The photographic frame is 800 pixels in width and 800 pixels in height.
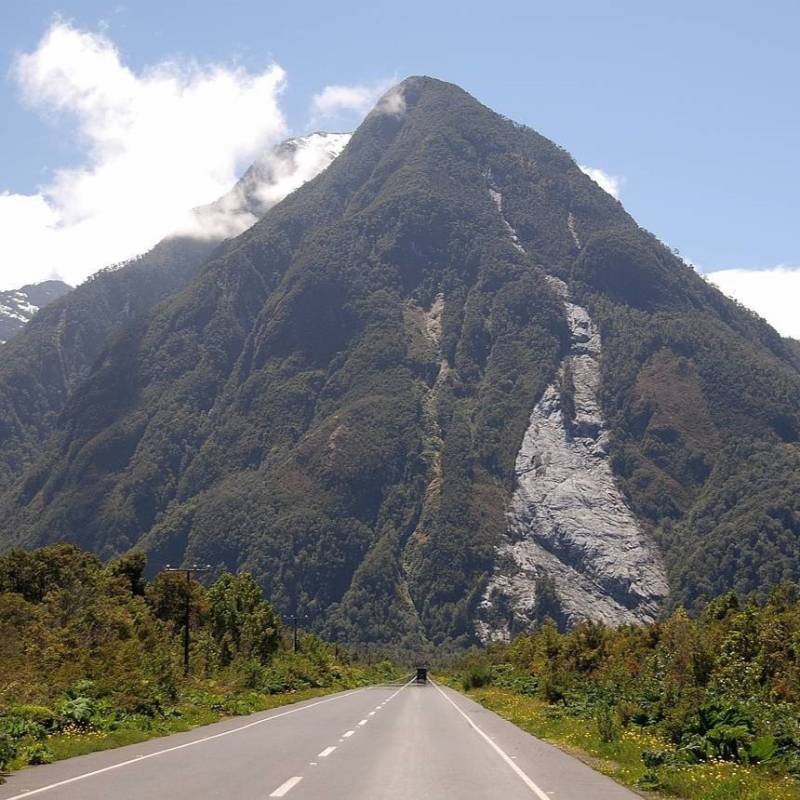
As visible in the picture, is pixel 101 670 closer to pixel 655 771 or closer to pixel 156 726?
pixel 156 726

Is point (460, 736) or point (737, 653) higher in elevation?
point (737, 653)

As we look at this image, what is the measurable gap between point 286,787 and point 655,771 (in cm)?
750

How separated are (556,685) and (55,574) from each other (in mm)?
36812

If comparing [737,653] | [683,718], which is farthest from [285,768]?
[737,653]

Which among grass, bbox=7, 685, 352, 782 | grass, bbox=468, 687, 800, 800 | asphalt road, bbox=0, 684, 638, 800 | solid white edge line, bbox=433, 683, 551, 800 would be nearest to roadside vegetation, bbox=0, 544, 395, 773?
grass, bbox=7, 685, 352, 782

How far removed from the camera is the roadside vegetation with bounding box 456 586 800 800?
17.7 m

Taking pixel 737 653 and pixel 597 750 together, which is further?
pixel 737 653

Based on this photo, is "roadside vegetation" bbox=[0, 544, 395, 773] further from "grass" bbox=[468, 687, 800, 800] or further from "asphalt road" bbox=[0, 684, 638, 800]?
"grass" bbox=[468, 687, 800, 800]

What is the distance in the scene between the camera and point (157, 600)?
7875 cm

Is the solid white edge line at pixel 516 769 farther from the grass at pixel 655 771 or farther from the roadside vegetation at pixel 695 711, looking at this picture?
the roadside vegetation at pixel 695 711

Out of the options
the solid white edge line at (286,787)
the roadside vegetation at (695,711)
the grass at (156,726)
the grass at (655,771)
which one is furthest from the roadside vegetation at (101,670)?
the roadside vegetation at (695,711)

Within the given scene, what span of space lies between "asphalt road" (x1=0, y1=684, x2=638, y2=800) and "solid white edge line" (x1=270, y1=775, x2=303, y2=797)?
0.02m

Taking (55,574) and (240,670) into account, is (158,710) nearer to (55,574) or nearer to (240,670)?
(240,670)

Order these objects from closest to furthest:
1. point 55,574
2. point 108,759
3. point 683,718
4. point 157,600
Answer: point 108,759 < point 683,718 < point 55,574 < point 157,600
